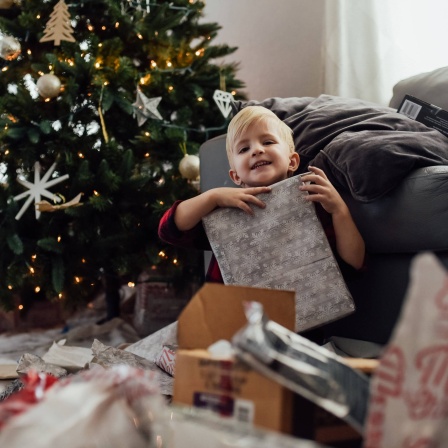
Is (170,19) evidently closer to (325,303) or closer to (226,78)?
(226,78)

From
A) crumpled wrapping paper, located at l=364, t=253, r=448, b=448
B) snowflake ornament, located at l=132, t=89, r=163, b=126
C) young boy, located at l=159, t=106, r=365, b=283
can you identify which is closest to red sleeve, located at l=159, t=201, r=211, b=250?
young boy, located at l=159, t=106, r=365, b=283

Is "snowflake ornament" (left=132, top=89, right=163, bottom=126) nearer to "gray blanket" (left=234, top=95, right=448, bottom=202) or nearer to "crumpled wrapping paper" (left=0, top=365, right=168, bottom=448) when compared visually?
"gray blanket" (left=234, top=95, right=448, bottom=202)

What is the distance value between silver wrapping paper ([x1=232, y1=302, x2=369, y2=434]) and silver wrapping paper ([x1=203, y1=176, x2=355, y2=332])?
52 cm

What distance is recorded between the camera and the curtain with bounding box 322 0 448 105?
6.80 feet

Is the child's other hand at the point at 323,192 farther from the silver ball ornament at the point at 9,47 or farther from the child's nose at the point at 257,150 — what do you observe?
the silver ball ornament at the point at 9,47

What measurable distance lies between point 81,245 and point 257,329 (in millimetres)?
1367

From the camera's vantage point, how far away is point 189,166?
1792 millimetres

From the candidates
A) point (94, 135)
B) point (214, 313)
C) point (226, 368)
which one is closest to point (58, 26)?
point (94, 135)

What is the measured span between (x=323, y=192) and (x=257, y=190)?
5.0 inches

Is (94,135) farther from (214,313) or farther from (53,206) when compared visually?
(214,313)

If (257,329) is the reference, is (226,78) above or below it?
above

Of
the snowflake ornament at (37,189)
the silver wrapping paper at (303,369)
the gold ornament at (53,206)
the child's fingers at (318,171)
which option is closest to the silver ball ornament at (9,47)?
the snowflake ornament at (37,189)

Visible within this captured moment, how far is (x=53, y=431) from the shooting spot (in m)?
0.50

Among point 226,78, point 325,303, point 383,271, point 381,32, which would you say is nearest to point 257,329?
point 325,303
